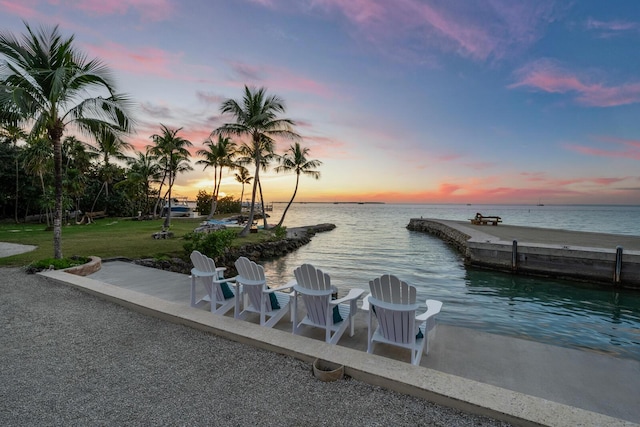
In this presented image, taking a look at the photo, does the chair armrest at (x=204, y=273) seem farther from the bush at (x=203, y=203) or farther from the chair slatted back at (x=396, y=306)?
the bush at (x=203, y=203)

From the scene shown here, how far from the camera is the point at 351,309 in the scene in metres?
4.21

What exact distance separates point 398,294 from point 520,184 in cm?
4151

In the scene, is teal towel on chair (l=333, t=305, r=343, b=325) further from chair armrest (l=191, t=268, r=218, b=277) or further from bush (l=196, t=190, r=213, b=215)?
bush (l=196, t=190, r=213, b=215)

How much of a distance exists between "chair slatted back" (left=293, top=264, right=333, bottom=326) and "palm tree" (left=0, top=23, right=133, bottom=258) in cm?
766

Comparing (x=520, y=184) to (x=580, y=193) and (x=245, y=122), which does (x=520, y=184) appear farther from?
(x=245, y=122)

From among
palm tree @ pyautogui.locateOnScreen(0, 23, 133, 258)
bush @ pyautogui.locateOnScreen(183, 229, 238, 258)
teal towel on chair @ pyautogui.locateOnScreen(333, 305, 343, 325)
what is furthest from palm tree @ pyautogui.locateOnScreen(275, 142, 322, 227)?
teal towel on chair @ pyautogui.locateOnScreen(333, 305, 343, 325)

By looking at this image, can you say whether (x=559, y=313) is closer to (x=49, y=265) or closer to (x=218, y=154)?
(x=49, y=265)

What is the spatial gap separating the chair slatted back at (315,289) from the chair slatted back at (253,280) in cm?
66

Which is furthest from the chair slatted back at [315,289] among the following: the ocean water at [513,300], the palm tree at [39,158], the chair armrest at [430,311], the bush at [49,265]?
the palm tree at [39,158]

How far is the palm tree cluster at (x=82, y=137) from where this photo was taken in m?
7.98

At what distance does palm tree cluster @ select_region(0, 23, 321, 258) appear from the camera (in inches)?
314

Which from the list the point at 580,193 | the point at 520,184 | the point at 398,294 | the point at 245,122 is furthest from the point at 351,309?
the point at 580,193

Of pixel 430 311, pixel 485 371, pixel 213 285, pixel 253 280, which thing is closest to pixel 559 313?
pixel 485 371

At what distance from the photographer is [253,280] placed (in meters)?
4.64
